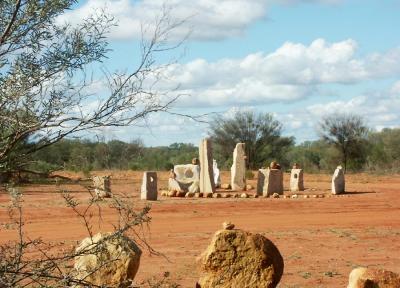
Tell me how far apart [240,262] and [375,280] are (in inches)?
63.9

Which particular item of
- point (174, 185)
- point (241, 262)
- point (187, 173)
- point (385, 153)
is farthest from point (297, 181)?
point (385, 153)

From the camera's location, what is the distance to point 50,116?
5758 mm

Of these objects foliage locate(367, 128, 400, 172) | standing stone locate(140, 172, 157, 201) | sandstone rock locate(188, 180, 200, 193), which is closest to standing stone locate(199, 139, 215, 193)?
sandstone rock locate(188, 180, 200, 193)

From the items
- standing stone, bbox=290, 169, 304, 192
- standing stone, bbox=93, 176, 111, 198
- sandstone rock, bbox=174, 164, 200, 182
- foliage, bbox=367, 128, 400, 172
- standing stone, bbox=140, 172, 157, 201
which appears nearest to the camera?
standing stone, bbox=93, 176, 111, 198

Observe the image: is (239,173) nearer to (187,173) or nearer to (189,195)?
(187,173)

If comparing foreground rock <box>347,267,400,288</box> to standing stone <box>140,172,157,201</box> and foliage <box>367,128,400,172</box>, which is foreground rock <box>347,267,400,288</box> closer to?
standing stone <box>140,172,157,201</box>

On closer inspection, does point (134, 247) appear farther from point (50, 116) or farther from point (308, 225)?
point (308, 225)

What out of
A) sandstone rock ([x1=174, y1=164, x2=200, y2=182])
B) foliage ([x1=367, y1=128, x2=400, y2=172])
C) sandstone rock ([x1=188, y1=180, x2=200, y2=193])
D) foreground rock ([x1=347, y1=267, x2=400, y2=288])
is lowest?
foreground rock ([x1=347, y1=267, x2=400, y2=288])

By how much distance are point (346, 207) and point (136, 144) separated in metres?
17.7

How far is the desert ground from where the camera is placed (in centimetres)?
1238

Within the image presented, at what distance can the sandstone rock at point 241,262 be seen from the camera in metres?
9.67

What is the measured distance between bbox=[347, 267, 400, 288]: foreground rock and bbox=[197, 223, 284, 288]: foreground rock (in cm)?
108

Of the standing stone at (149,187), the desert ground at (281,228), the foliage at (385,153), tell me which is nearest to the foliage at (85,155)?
the desert ground at (281,228)

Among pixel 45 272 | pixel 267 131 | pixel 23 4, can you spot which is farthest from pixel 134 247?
pixel 267 131
